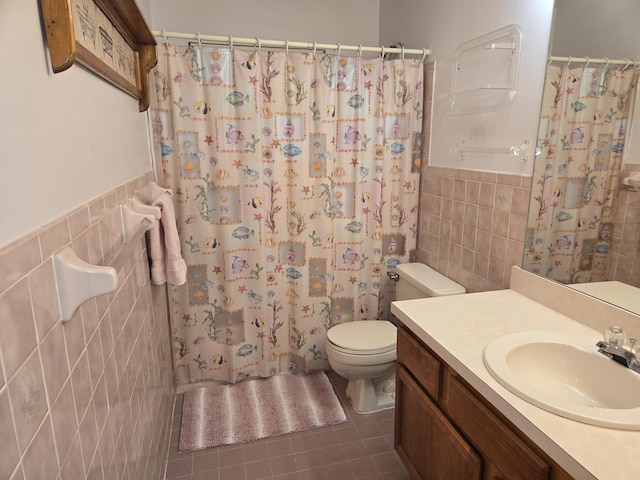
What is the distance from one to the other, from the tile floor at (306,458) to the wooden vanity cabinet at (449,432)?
0.28 metres

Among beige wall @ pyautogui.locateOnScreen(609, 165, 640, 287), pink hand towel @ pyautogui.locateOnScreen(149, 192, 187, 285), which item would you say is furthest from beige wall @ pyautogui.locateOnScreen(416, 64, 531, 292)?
pink hand towel @ pyautogui.locateOnScreen(149, 192, 187, 285)

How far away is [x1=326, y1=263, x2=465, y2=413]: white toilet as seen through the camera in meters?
2.15

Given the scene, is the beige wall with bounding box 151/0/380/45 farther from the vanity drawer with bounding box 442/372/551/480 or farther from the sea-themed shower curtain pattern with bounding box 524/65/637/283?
the vanity drawer with bounding box 442/372/551/480

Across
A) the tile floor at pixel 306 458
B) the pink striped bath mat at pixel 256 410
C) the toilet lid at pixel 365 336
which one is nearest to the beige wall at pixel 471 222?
the toilet lid at pixel 365 336

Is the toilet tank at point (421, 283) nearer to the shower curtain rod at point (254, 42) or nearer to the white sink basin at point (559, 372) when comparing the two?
the white sink basin at point (559, 372)

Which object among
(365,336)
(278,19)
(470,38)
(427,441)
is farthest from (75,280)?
(278,19)

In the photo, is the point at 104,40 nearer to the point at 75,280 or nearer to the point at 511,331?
the point at 75,280

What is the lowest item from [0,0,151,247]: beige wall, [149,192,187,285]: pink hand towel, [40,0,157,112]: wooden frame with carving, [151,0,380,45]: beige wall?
[149,192,187,285]: pink hand towel

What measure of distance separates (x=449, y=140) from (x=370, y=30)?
117 centimetres

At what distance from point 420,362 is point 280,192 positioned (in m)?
1.27

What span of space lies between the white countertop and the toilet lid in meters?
0.62

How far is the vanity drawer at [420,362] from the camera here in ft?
4.50

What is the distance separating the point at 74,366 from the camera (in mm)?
778

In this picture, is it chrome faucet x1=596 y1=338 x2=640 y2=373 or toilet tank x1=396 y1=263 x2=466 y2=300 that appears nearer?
chrome faucet x1=596 y1=338 x2=640 y2=373
